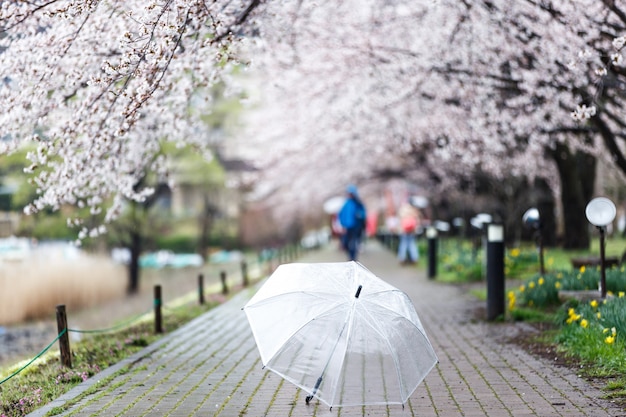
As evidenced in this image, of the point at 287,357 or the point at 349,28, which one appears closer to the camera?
the point at 287,357

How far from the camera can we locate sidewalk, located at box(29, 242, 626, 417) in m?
6.22

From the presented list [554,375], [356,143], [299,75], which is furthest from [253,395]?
[356,143]

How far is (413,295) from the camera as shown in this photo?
606 inches

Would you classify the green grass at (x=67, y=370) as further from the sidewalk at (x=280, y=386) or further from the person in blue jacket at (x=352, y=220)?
the person in blue jacket at (x=352, y=220)

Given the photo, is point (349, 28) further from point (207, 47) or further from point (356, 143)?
point (356, 143)

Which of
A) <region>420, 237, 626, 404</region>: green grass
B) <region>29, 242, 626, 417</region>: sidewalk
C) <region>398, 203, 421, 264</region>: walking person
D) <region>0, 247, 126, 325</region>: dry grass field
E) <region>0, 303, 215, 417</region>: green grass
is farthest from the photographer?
<region>398, 203, 421, 264</region>: walking person

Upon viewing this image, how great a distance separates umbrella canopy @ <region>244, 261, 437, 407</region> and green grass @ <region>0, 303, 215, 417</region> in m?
2.30

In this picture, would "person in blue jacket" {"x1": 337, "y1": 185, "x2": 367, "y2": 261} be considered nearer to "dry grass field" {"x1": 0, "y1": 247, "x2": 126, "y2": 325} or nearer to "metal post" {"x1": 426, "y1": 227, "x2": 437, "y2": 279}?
"metal post" {"x1": 426, "y1": 227, "x2": 437, "y2": 279}

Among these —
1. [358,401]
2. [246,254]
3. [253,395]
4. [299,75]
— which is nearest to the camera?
[358,401]

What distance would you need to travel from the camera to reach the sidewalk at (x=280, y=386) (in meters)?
6.22

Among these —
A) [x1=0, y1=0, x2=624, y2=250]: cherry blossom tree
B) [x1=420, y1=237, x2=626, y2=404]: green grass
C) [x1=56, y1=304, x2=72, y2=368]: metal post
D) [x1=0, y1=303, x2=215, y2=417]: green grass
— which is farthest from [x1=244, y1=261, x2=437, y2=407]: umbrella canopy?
[x1=56, y1=304, x2=72, y2=368]: metal post

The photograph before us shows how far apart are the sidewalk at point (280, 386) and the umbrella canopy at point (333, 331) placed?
26.7 inches

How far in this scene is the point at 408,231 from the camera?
76.4 feet

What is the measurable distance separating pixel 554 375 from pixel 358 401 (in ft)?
6.94
